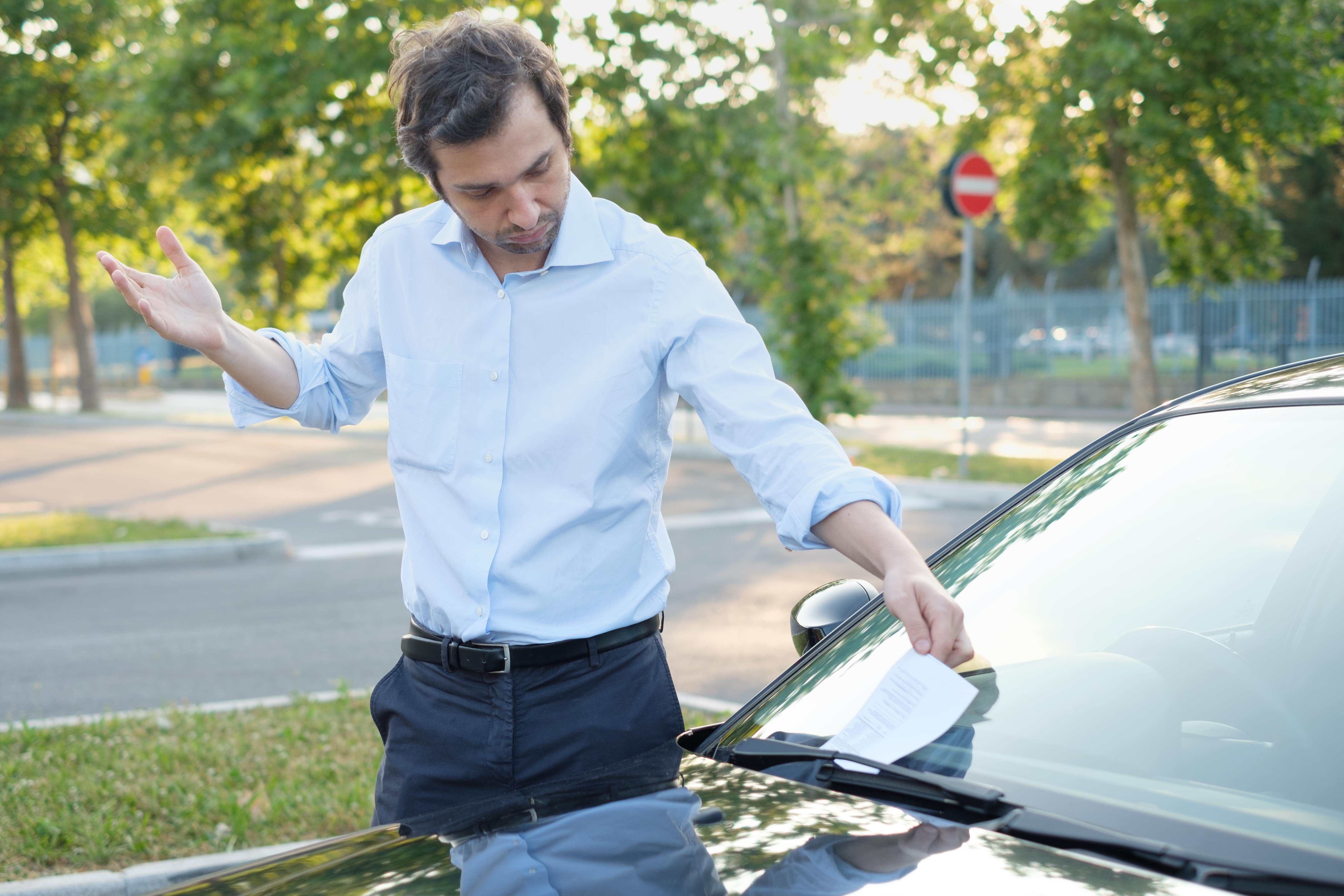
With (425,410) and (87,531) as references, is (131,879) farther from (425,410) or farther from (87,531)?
(87,531)

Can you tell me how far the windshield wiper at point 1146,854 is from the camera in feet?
4.80

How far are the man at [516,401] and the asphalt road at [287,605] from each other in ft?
11.0

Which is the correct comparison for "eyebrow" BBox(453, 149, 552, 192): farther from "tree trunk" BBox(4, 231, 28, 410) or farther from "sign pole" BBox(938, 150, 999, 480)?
"tree trunk" BBox(4, 231, 28, 410)

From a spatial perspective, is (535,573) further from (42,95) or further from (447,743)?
(42,95)

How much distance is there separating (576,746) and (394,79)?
3.78 feet

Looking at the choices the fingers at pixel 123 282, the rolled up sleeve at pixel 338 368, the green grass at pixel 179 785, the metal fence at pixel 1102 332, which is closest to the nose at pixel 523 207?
the rolled up sleeve at pixel 338 368

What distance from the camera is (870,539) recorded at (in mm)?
1749

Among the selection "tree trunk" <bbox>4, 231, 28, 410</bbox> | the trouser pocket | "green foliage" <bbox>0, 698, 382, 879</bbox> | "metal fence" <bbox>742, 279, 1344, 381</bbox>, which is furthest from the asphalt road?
"tree trunk" <bbox>4, 231, 28, 410</bbox>

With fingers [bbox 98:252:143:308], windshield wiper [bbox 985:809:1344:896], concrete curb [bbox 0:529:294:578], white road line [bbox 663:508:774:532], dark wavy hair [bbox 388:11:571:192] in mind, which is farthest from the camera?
white road line [bbox 663:508:774:532]

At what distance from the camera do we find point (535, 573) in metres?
2.13

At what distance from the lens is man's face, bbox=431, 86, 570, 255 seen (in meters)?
1.98

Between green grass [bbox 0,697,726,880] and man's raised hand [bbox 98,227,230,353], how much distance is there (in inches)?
81.1

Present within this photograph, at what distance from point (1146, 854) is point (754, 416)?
805 mm

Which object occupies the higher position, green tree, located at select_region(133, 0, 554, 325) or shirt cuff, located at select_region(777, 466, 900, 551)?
green tree, located at select_region(133, 0, 554, 325)
